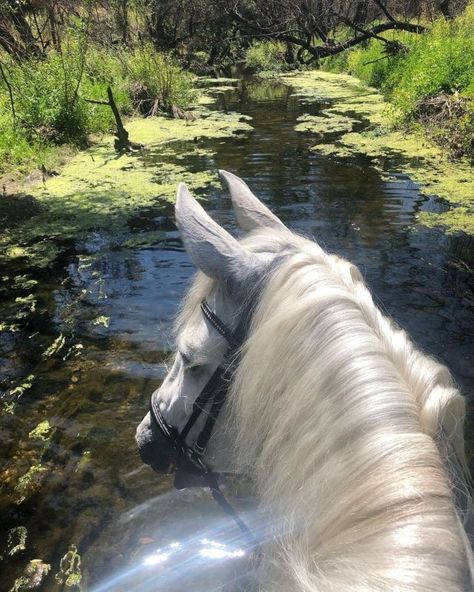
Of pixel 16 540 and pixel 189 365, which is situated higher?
pixel 189 365

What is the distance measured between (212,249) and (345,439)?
56 centimetres

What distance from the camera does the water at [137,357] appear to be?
Answer: 92.8 inches

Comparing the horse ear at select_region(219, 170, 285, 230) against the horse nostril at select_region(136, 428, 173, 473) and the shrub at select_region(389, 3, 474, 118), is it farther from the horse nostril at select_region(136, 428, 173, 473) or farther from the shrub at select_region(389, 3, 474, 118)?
the shrub at select_region(389, 3, 474, 118)

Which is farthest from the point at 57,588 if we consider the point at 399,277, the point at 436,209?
the point at 436,209

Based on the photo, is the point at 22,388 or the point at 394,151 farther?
the point at 394,151

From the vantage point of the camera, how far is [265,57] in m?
25.2

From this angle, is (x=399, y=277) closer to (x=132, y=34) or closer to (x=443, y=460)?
(x=443, y=460)

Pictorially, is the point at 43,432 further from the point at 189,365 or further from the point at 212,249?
the point at 212,249

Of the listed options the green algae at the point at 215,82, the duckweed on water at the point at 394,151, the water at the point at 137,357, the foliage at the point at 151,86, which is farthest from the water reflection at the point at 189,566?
the green algae at the point at 215,82

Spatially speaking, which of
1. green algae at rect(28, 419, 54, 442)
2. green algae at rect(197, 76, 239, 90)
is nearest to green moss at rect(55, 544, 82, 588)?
green algae at rect(28, 419, 54, 442)

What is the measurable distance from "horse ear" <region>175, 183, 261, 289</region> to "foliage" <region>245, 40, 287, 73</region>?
24806 mm

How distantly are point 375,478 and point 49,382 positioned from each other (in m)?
3.01

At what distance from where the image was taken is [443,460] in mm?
1029

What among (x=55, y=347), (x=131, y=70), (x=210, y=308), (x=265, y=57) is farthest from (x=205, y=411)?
(x=265, y=57)
